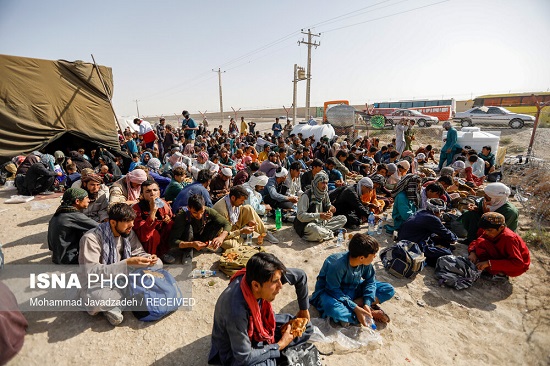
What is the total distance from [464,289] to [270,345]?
2964mm

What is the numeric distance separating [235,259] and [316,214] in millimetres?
1683

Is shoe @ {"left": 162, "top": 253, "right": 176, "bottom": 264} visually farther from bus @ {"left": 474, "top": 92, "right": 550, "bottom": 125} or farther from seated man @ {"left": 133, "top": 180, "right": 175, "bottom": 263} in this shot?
bus @ {"left": 474, "top": 92, "right": 550, "bottom": 125}

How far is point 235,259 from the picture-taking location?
3.97 metres

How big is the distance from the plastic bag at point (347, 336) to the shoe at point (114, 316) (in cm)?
200

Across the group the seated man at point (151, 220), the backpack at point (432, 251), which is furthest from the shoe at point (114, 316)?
the backpack at point (432, 251)

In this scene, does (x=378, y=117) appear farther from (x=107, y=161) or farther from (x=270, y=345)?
(x=270, y=345)

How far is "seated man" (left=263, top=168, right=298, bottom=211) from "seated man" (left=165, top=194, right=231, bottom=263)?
192cm

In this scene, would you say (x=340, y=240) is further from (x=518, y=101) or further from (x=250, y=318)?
(x=518, y=101)

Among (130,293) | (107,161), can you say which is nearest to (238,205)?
(130,293)

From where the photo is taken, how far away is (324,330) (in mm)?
2916

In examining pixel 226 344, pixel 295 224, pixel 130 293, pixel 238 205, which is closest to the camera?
pixel 226 344

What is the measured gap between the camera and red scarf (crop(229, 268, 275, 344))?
2047 millimetres

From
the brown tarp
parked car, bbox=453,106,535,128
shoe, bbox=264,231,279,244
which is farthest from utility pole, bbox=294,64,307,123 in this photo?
shoe, bbox=264,231,279,244

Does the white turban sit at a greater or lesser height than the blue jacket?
greater
